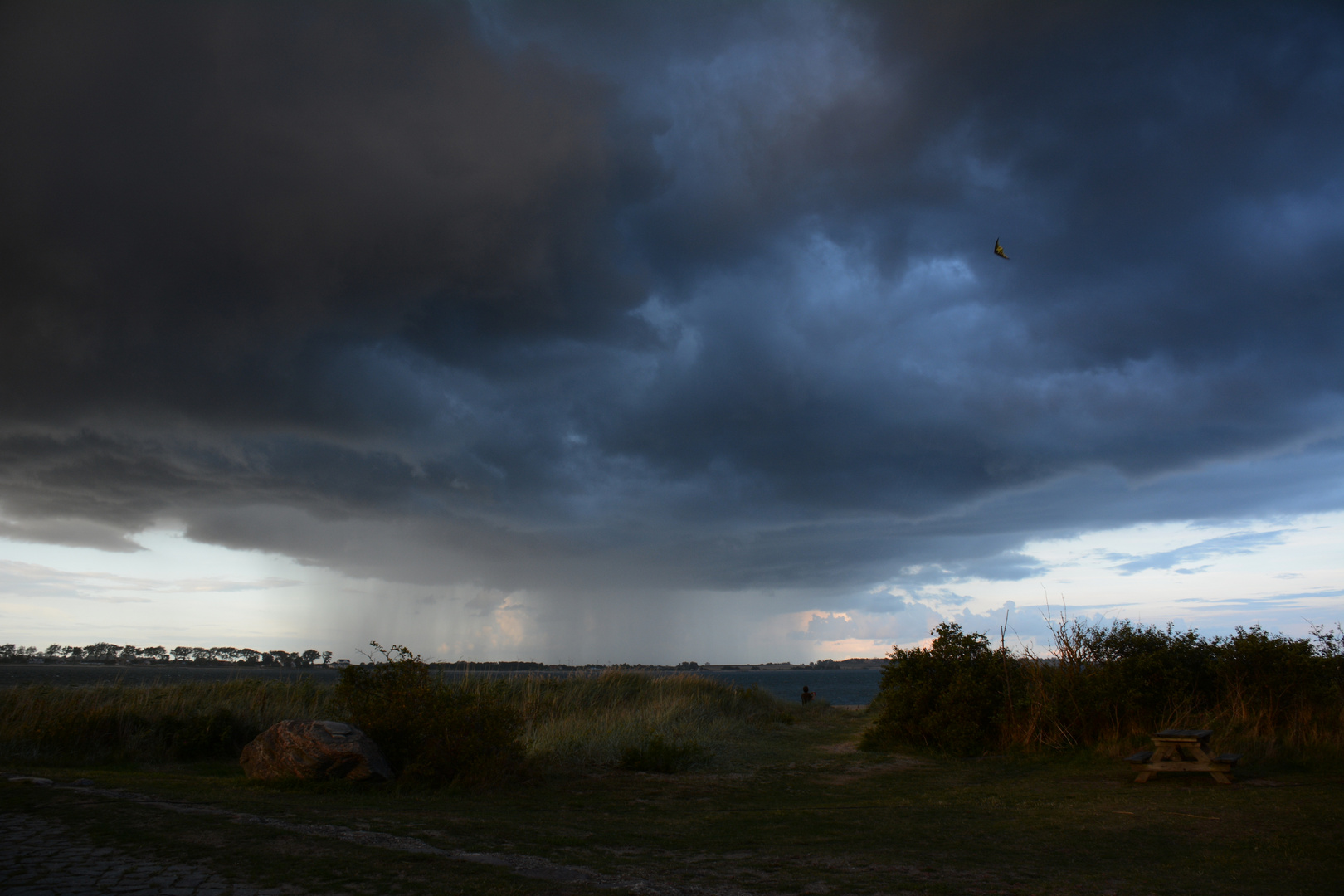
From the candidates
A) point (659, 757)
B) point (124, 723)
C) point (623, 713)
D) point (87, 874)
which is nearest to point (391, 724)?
point (659, 757)

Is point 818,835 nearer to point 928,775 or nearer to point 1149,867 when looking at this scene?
point 1149,867

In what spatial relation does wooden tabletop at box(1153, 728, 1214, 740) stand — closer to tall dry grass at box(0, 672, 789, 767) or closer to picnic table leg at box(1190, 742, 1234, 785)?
picnic table leg at box(1190, 742, 1234, 785)

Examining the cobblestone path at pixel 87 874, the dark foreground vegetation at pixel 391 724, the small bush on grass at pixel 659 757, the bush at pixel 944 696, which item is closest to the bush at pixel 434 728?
the dark foreground vegetation at pixel 391 724

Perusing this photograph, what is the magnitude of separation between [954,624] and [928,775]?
467 centimetres

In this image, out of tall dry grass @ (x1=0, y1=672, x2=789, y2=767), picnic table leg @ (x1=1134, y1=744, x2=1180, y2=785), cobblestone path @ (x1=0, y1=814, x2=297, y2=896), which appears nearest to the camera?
cobblestone path @ (x1=0, y1=814, x2=297, y2=896)

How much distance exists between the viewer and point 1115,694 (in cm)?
1379

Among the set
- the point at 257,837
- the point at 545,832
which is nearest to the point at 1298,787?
the point at 545,832

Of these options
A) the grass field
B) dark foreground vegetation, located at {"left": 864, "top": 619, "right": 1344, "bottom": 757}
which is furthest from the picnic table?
dark foreground vegetation, located at {"left": 864, "top": 619, "right": 1344, "bottom": 757}

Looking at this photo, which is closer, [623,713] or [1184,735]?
[1184,735]

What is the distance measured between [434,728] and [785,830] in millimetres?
5666

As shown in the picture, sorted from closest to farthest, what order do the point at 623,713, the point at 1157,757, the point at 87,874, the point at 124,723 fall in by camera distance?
the point at 87,874 → the point at 1157,757 → the point at 124,723 → the point at 623,713

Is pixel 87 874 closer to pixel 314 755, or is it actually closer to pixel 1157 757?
pixel 314 755

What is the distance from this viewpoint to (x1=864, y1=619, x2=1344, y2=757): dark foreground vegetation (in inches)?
496

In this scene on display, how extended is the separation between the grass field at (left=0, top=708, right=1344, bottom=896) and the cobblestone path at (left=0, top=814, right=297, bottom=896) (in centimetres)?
28
